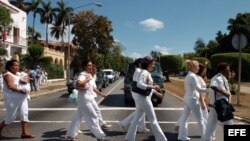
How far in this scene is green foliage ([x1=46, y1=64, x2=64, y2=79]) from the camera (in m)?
54.1

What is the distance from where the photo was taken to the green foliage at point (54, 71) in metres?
54.1

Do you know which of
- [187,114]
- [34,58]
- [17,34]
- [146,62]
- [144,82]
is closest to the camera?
[144,82]

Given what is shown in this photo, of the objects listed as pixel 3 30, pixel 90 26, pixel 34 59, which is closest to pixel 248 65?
pixel 90 26

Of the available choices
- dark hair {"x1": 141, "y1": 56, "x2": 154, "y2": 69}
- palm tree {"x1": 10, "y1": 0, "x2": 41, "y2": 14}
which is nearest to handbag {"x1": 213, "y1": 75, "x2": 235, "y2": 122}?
dark hair {"x1": 141, "y1": 56, "x2": 154, "y2": 69}

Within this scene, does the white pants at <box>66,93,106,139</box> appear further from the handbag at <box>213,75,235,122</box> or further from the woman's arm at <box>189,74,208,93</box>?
the handbag at <box>213,75,235,122</box>

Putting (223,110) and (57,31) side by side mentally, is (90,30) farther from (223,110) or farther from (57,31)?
(223,110)

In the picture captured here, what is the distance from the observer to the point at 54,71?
187 ft

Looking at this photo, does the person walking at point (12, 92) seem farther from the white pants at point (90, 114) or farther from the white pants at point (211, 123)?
the white pants at point (211, 123)

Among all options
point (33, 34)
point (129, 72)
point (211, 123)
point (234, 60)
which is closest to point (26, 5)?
point (33, 34)

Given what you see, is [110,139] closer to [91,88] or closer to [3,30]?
[91,88]

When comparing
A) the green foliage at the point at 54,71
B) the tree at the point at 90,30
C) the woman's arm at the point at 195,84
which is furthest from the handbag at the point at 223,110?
the tree at the point at 90,30

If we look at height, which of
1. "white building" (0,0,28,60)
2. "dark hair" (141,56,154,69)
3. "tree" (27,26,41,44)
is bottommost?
"dark hair" (141,56,154,69)

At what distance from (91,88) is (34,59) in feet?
137

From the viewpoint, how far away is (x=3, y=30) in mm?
36656
